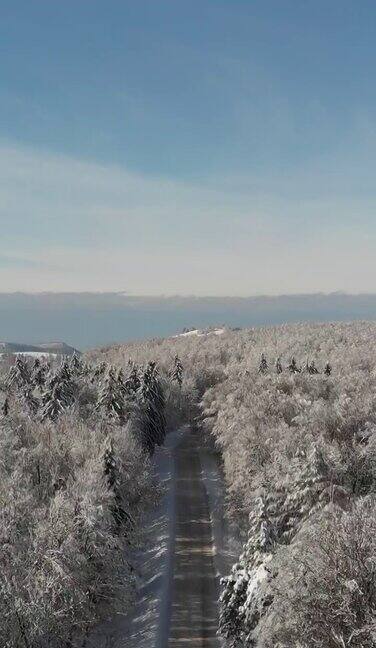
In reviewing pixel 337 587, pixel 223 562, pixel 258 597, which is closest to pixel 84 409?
pixel 223 562

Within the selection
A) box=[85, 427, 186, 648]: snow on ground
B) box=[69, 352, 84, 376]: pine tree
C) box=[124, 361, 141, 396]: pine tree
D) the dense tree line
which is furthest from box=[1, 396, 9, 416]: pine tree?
box=[69, 352, 84, 376]: pine tree

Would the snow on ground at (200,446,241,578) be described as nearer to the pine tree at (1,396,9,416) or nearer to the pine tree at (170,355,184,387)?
the pine tree at (170,355,184,387)

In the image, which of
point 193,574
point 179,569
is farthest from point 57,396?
point 193,574

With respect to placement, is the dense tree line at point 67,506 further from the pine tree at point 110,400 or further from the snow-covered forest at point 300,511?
the snow-covered forest at point 300,511

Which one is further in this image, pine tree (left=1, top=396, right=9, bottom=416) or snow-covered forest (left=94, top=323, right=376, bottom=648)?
pine tree (left=1, top=396, right=9, bottom=416)

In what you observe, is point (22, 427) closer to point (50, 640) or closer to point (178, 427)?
point (50, 640)
